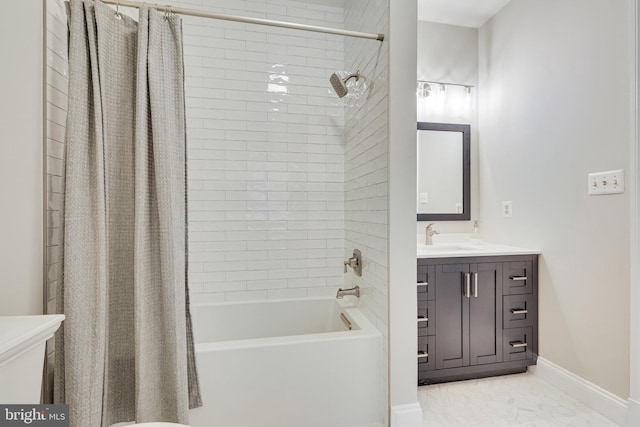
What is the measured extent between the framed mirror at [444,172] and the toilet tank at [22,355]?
2.41 metres

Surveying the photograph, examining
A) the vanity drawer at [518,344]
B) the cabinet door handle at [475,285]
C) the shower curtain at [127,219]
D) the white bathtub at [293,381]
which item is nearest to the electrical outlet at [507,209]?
the cabinet door handle at [475,285]

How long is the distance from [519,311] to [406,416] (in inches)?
48.6

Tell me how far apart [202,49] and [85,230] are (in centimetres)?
149

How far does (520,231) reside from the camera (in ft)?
7.97

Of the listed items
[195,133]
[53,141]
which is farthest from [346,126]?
[53,141]

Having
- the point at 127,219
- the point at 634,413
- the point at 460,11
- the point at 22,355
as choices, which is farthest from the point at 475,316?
the point at 460,11

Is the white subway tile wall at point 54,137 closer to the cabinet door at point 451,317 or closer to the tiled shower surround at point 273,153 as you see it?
the tiled shower surround at point 273,153

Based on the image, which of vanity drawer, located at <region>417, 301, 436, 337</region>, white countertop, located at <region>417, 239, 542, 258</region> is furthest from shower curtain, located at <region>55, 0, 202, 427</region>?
white countertop, located at <region>417, 239, 542, 258</region>

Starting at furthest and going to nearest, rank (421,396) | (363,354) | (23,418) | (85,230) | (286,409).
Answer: (421,396) → (363,354) → (286,409) → (85,230) → (23,418)

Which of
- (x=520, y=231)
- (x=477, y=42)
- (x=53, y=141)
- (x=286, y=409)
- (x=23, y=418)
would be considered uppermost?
(x=477, y=42)

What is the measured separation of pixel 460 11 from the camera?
2643 mm

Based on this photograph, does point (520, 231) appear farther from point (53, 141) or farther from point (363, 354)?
point (53, 141)

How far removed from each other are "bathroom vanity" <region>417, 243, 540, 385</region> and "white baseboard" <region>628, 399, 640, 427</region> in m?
0.64

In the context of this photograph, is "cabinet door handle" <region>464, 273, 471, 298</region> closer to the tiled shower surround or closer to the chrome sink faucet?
the chrome sink faucet
